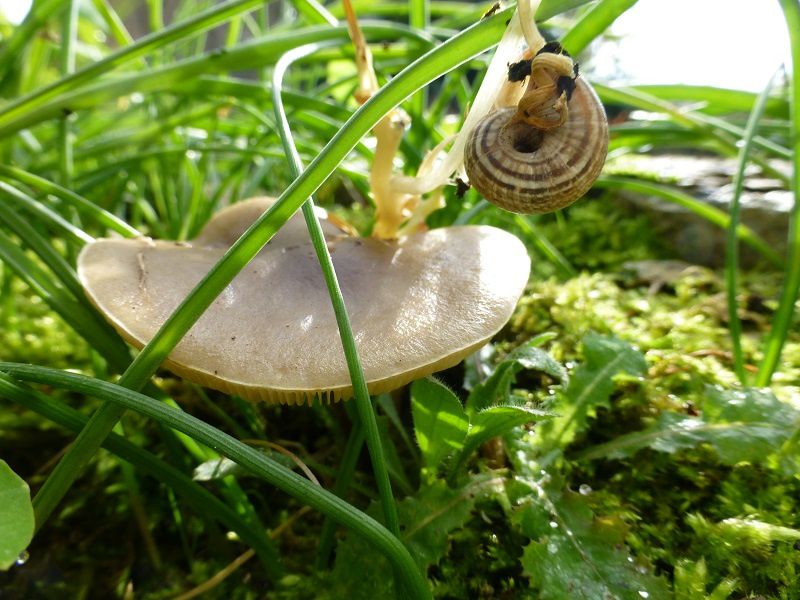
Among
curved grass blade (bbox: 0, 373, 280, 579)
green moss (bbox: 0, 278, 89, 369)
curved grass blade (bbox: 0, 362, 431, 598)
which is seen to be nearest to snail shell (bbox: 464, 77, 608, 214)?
curved grass blade (bbox: 0, 362, 431, 598)

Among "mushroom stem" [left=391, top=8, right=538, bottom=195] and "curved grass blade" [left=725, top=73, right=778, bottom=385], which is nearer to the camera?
"mushroom stem" [left=391, top=8, right=538, bottom=195]

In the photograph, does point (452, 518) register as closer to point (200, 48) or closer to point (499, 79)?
point (499, 79)

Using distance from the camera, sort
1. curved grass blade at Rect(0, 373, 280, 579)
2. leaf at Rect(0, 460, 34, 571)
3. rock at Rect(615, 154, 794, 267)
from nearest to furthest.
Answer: leaf at Rect(0, 460, 34, 571) → curved grass blade at Rect(0, 373, 280, 579) → rock at Rect(615, 154, 794, 267)

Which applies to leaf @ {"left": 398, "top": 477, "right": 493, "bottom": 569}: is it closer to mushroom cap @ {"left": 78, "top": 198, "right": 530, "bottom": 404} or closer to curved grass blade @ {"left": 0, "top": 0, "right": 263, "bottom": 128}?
mushroom cap @ {"left": 78, "top": 198, "right": 530, "bottom": 404}

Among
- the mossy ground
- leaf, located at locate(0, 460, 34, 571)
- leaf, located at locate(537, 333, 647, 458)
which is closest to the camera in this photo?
leaf, located at locate(0, 460, 34, 571)

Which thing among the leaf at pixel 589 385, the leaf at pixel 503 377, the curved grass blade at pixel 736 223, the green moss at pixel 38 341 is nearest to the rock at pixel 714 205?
the curved grass blade at pixel 736 223

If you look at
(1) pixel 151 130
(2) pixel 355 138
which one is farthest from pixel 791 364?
(1) pixel 151 130
